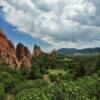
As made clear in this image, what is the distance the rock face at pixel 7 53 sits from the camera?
580ft

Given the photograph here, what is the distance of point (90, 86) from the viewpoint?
947 inches

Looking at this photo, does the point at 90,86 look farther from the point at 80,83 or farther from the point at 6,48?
the point at 6,48

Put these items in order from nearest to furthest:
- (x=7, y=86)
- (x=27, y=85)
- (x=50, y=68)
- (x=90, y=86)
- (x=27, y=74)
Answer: (x=90, y=86) < (x=27, y=85) < (x=7, y=86) < (x=27, y=74) < (x=50, y=68)

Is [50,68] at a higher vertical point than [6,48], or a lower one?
lower

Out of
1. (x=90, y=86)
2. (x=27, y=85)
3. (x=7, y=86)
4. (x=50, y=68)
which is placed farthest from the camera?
(x=50, y=68)

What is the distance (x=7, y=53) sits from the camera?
18325 centimetres

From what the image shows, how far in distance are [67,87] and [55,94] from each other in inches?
39.8

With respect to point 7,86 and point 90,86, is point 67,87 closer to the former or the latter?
point 90,86

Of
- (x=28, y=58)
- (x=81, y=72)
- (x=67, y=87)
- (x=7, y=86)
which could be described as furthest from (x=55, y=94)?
(x=28, y=58)

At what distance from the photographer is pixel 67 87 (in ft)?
77.3

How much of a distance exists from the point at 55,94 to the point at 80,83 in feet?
8.41

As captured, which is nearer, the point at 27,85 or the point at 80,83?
the point at 80,83

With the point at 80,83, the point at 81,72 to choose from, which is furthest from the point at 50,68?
the point at 80,83

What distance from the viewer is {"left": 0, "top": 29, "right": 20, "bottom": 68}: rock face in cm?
17691
